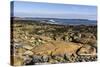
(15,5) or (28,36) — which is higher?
(15,5)

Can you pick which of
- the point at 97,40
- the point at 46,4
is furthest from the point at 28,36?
the point at 97,40

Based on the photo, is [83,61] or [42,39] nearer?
[42,39]

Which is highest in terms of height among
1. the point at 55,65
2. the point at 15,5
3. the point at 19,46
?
the point at 15,5

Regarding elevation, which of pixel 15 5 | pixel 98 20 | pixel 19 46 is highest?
pixel 15 5
